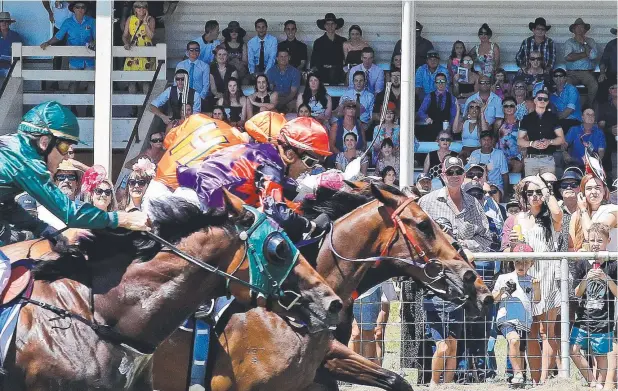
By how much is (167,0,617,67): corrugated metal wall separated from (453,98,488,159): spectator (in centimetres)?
184

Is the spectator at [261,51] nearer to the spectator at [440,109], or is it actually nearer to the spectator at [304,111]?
the spectator at [304,111]

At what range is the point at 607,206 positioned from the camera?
9.45m

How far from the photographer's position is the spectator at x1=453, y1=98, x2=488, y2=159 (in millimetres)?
14250

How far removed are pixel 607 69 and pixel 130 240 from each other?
10.5m

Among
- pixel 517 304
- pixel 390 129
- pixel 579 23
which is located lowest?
Answer: pixel 517 304

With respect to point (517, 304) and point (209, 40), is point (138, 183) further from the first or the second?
point (209, 40)

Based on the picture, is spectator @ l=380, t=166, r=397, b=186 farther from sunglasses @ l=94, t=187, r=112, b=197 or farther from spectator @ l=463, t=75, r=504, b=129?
sunglasses @ l=94, t=187, r=112, b=197

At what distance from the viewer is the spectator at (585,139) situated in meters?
14.1

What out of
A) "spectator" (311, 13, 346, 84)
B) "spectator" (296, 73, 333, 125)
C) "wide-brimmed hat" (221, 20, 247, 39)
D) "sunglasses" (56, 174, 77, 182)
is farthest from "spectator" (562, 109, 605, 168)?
"sunglasses" (56, 174, 77, 182)

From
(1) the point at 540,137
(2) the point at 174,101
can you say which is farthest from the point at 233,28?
(1) the point at 540,137

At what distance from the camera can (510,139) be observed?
46.6ft

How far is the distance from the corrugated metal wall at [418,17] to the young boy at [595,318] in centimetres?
741

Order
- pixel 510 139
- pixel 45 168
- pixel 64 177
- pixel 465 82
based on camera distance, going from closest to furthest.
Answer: pixel 45 168
pixel 64 177
pixel 510 139
pixel 465 82

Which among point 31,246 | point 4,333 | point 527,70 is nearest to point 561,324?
point 31,246
